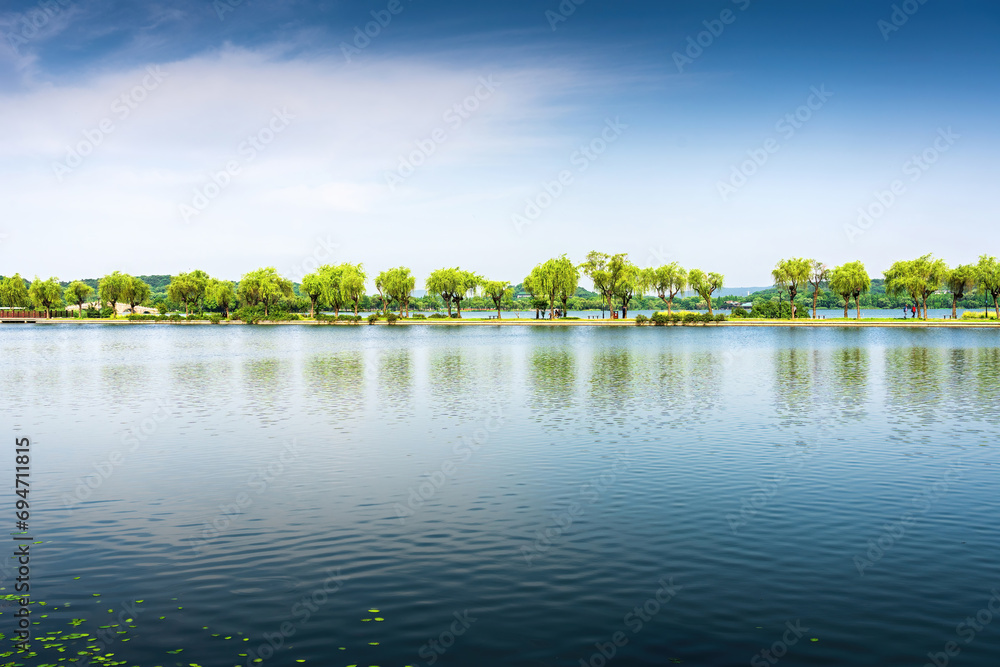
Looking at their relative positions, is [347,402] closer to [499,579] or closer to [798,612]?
[499,579]

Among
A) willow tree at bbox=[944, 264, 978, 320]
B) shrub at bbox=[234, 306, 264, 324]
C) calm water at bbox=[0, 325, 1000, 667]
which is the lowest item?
calm water at bbox=[0, 325, 1000, 667]

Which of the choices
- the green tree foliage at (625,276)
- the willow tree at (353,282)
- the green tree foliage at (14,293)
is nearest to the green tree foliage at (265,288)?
the willow tree at (353,282)

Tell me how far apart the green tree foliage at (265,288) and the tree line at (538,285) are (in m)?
0.22

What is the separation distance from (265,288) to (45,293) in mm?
57421

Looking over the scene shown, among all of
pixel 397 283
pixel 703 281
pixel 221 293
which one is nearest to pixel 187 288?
pixel 221 293

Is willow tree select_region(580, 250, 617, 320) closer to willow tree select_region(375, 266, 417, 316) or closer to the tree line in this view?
the tree line

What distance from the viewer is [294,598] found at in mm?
11031

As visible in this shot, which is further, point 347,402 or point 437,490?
point 347,402

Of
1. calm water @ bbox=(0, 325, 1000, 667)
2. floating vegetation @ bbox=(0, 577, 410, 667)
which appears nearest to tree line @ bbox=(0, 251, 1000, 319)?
calm water @ bbox=(0, 325, 1000, 667)

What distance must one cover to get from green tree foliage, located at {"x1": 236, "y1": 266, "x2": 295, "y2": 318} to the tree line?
0.72 feet

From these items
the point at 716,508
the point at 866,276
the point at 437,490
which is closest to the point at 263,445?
the point at 437,490

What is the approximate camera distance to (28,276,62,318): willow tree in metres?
163

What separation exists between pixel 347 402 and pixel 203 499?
16268 millimetres

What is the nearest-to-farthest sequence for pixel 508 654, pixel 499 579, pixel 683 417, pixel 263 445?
pixel 508 654 < pixel 499 579 < pixel 263 445 < pixel 683 417
